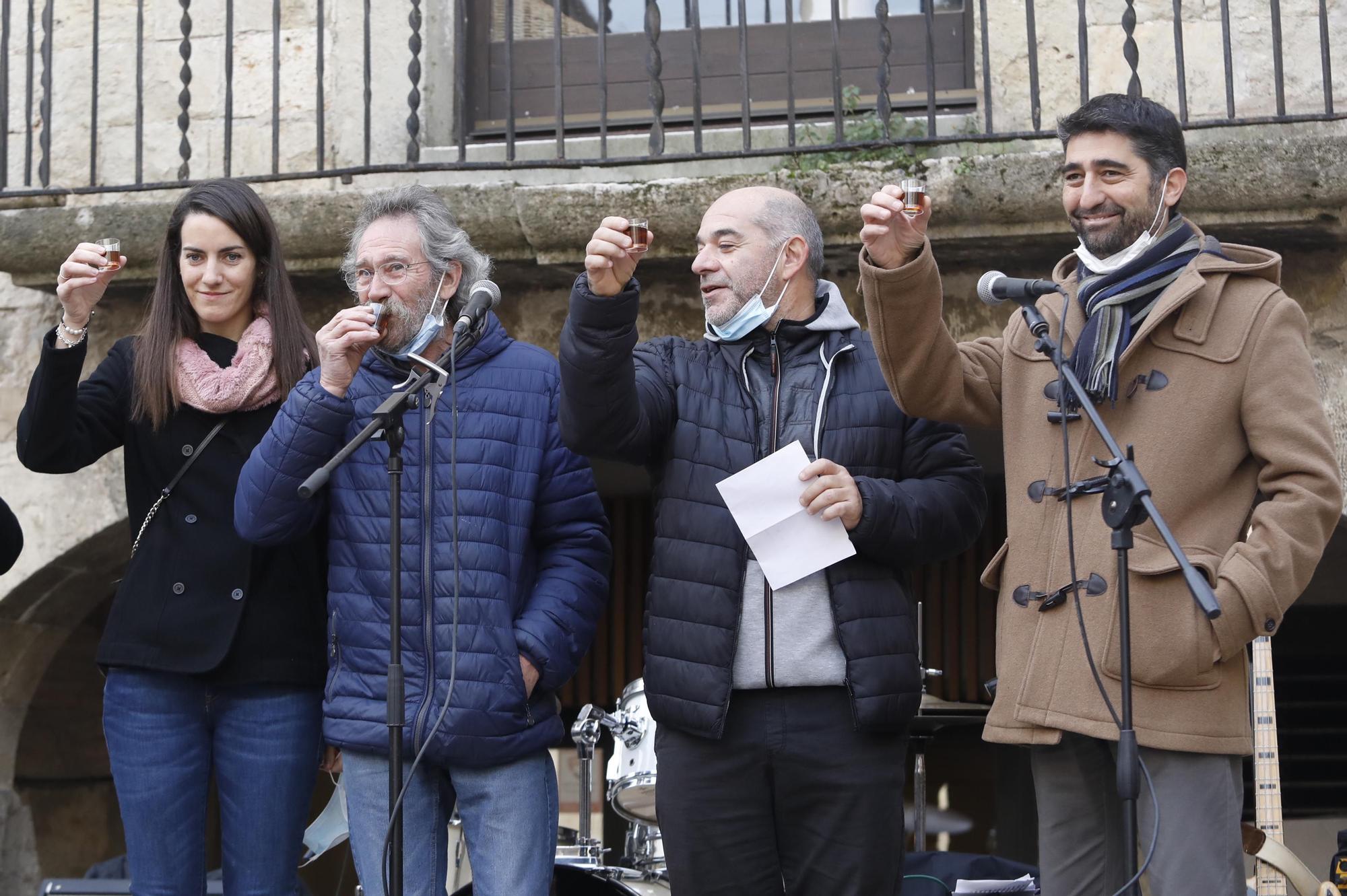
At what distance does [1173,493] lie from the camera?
2.92 m

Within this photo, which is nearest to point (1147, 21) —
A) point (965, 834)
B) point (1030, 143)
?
point (1030, 143)

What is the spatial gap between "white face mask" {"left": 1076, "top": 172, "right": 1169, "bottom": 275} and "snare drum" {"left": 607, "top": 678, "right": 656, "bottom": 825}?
2236 millimetres

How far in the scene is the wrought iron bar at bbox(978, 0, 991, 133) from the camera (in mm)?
4848

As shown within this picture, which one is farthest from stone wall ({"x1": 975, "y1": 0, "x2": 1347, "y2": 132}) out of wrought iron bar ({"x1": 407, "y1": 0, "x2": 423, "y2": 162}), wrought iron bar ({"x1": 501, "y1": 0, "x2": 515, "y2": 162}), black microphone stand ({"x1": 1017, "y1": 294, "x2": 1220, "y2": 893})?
black microphone stand ({"x1": 1017, "y1": 294, "x2": 1220, "y2": 893})

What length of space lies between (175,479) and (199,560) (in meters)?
0.20

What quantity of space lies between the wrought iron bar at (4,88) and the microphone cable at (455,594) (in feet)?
8.81

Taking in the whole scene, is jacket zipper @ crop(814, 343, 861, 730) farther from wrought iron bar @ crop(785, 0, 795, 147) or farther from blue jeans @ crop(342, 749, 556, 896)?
wrought iron bar @ crop(785, 0, 795, 147)

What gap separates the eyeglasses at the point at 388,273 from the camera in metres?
3.54

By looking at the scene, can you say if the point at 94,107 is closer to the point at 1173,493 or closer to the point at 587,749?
the point at 587,749

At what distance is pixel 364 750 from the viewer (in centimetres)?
332

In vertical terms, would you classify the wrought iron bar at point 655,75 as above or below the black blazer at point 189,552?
above

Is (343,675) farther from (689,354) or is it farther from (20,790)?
(20,790)

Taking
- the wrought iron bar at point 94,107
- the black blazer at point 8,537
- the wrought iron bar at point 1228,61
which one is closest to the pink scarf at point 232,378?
the black blazer at point 8,537

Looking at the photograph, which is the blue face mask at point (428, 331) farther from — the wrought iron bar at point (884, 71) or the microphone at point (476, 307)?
the wrought iron bar at point (884, 71)
